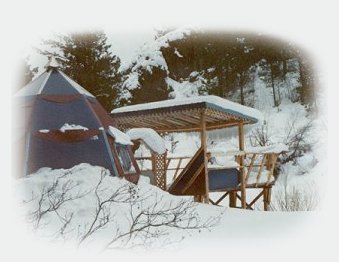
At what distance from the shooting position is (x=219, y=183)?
13.8 metres

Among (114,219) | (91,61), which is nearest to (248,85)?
(91,61)

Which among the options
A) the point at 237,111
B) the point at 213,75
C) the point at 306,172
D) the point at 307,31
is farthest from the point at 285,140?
the point at 307,31

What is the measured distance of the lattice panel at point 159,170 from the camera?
13.9 metres

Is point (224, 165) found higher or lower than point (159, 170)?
higher

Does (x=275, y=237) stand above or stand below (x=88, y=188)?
below

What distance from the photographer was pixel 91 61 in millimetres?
15453

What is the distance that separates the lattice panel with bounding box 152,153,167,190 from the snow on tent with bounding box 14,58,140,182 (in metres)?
2.77

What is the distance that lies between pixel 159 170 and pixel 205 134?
2398 mm

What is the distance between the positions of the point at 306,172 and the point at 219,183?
9.69 meters

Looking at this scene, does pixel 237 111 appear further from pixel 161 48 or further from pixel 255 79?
pixel 255 79

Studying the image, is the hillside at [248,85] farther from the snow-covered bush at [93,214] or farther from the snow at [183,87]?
the snow-covered bush at [93,214]

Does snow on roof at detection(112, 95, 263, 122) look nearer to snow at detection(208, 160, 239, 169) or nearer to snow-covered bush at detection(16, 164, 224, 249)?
snow at detection(208, 160, 239, 169)

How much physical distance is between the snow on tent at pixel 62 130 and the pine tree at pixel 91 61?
12.0 feet

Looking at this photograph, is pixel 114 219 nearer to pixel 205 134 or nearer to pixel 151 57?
pixel 205 134
